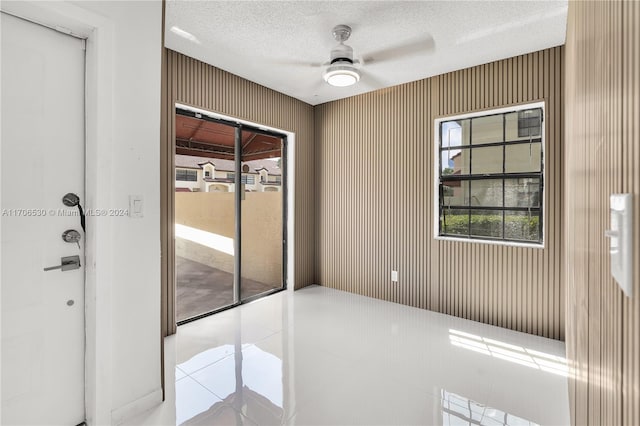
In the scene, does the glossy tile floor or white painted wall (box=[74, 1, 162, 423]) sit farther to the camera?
the glossy tile floor

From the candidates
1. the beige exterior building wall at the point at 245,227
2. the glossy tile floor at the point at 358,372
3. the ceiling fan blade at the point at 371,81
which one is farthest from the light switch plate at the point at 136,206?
the ceiling fan blade at the point at 371,81

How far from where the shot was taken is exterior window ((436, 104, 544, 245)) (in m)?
3.31

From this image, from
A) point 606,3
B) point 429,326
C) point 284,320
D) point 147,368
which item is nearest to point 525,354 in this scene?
point 429,326

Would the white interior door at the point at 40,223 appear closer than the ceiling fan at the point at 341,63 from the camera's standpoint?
Yes

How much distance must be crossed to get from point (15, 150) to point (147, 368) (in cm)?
147

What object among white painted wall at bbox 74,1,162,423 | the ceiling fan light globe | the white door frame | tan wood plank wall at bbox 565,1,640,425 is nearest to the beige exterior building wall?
white painted wall at bbox 74,1,162,423

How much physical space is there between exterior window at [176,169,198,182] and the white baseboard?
7.13 feet

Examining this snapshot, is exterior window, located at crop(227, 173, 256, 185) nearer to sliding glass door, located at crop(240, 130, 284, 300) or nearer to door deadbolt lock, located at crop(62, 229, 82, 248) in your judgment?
sliding glass door, located at crop(240, 130, 284, 300)

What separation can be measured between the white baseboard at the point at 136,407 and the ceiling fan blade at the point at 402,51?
3440 mm

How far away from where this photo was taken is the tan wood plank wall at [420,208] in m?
3.14

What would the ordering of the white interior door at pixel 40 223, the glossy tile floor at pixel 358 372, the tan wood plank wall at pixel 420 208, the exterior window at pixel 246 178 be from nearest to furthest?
the white interior door at pixel 40 223 → the glossy tile floor at pixel 358 372 → the tan wood plank wall at pixel 420 208 → the exterior window at pixel 246 178

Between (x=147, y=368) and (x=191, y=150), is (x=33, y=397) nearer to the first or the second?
(x=147, y=368)

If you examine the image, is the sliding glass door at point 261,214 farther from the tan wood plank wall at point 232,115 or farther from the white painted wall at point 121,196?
the white painted wall at point 121,196

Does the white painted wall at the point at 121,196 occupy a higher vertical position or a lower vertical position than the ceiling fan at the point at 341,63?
lower
